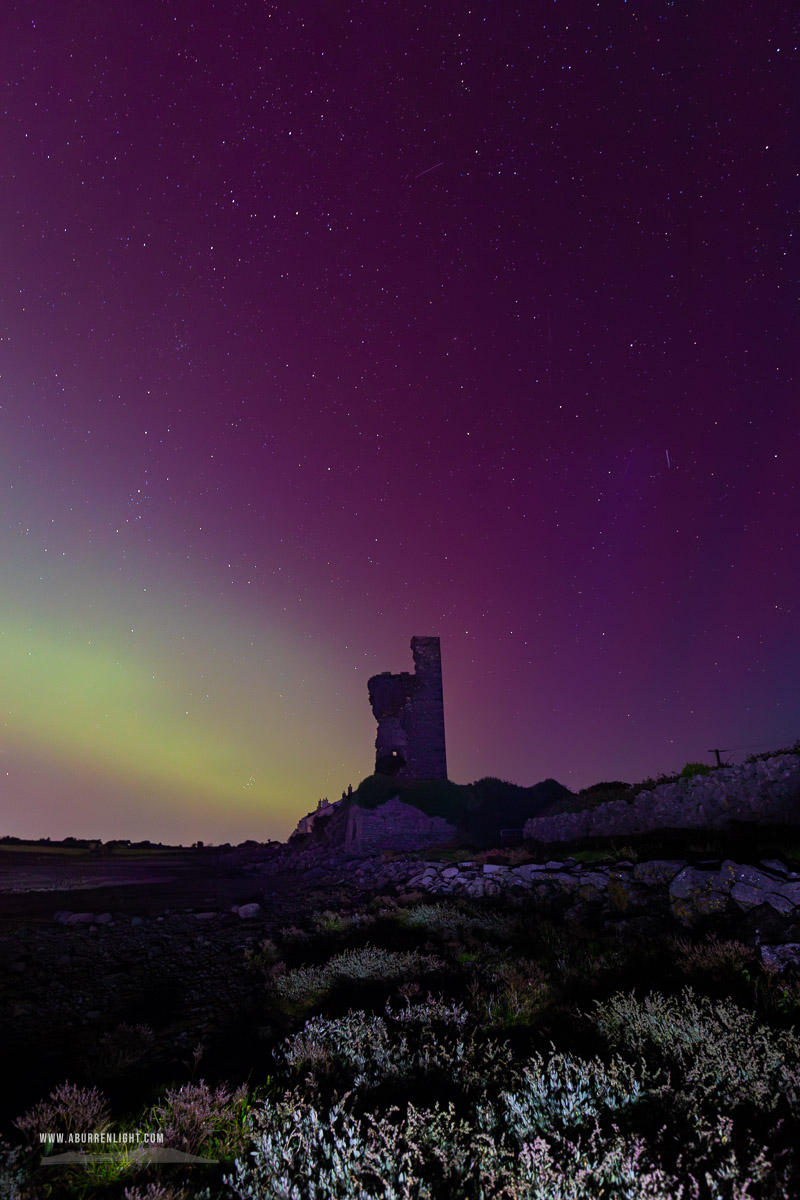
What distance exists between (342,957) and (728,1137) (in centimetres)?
623

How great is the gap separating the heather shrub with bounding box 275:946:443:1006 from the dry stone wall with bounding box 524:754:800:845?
8.42 metres

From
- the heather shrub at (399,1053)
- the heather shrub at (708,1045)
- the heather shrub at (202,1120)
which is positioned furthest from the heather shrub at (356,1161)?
the heather shrub at (708,1045)

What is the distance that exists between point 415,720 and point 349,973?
95.9ft

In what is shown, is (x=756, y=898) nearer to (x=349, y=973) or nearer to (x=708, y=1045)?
(x=708, y=1045)

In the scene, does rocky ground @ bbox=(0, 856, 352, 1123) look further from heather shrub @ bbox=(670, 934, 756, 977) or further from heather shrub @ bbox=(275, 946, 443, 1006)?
heather shrub @ bbox=(670, 934, 756, 977)

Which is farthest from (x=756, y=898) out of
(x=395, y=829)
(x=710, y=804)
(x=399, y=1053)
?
(x=395, y=829)

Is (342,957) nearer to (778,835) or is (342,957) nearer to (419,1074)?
(419,1074)

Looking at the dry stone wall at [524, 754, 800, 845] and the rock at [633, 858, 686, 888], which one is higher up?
the dry stone wall at [524, 754, 800, 845]

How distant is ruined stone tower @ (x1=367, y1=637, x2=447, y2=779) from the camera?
36031 millimetres

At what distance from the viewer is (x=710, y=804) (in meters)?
13.1

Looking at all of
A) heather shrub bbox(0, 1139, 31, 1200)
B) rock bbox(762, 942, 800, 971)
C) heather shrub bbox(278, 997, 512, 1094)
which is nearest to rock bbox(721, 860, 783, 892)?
rock bbox(762, 942, 800, 971)

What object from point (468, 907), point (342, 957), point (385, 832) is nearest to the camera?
point (342, 957)

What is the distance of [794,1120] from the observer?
12.2 feet

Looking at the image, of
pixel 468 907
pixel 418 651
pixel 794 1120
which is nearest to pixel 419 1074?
pixel 794 1120
